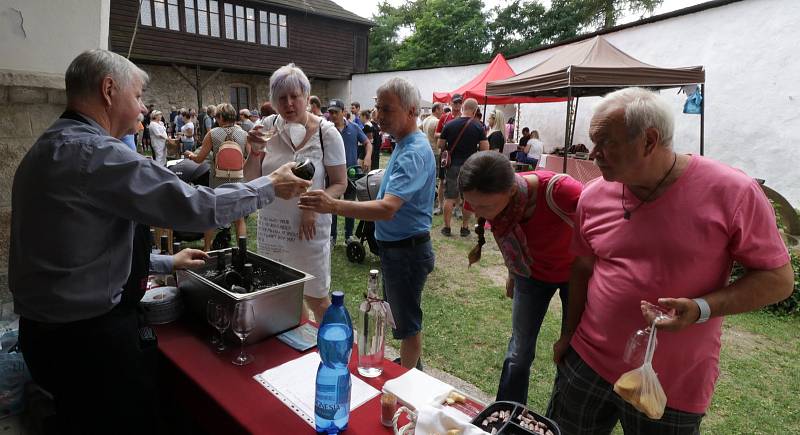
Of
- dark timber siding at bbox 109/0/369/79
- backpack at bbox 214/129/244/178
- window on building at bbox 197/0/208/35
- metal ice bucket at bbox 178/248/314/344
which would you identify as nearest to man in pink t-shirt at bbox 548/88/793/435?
metal ice bucket at bbox 178/248/314/344

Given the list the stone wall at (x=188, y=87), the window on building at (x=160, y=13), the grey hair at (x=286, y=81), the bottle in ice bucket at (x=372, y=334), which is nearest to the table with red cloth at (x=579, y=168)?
the grey hair at (x=286, y=81)

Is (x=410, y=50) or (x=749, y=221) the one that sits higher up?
(x=410, y=50)

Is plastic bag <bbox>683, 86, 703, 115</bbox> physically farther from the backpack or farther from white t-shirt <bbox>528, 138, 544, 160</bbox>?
the backpack

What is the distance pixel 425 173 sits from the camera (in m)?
2.31

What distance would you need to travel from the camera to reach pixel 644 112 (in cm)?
131

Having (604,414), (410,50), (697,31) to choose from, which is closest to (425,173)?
(604,414)

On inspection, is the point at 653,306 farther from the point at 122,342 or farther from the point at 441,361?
the point at 441,361

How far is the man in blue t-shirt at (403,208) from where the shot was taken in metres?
2.18

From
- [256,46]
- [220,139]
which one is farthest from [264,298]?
[256,46]

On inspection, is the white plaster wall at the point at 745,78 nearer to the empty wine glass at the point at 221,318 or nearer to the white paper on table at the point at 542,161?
the white paper on table at the point at 542,161

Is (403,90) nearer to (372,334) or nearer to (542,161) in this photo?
(372,334)

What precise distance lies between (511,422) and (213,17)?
23443 mm

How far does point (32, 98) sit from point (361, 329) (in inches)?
105

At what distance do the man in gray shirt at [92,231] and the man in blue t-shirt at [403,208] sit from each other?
68 cm
